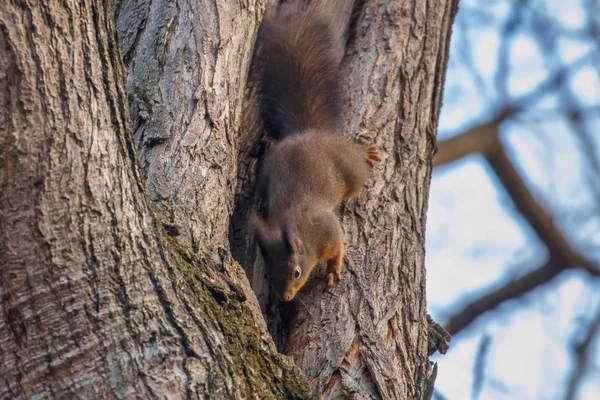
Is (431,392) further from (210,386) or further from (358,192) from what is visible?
(210,386)

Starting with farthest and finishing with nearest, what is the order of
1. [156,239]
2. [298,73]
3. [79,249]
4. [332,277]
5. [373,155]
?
1. [298,73]
2. [373,155]
3. [332,277]
4. [156,239]
5. [79,249]

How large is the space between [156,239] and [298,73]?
2350 millimetres

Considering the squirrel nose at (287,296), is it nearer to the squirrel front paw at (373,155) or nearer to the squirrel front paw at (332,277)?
the squirrel front paw at (332,277)

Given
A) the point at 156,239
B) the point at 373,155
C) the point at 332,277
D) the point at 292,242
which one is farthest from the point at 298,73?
the point at 156,239

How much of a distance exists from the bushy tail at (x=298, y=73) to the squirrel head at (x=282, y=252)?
1.87 feet

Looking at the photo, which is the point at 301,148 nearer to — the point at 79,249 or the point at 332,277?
the point at 332,277

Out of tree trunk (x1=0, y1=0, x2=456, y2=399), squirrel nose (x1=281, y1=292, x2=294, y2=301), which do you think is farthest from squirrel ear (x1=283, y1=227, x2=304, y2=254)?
squirrel nose (x1=281, y1=292, x2=294, y2=301)

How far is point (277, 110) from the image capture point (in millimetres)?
4301

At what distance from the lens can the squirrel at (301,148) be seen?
3963 mm

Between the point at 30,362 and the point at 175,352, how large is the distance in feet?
1.18

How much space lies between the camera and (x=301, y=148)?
4.17 meters

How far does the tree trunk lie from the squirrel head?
14 centimetres

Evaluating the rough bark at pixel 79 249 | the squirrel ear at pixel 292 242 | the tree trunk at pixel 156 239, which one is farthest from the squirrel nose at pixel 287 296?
the rough bark at pixel 79 249

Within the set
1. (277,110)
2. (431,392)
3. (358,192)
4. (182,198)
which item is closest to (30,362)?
(182,198)
